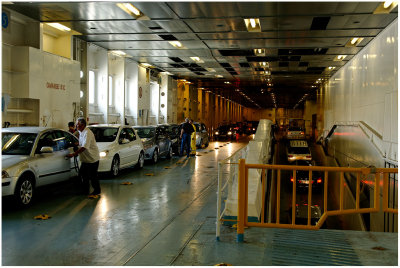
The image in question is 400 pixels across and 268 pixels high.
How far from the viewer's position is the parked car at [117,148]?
11.7m

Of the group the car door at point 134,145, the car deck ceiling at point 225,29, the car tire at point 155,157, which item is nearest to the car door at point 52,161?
the car door at point 134,145

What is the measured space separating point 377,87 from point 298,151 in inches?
342

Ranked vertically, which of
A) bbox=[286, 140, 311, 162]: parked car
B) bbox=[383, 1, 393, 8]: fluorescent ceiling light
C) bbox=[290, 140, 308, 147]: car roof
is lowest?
bbox=[286, 140, 311, 162]: parked car

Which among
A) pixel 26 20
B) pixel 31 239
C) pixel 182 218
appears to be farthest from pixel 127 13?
pixel 31 239

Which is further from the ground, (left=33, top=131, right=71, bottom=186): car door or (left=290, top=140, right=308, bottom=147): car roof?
(left=33, top=131, right=71, bottom=186): car door

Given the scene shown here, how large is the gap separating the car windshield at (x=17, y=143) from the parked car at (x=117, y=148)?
3.03 meters

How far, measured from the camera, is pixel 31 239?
19.4 ft

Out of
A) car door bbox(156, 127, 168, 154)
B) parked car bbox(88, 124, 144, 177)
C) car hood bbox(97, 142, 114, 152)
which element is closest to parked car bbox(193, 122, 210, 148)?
car door bbox(156, 127, 168, 154)

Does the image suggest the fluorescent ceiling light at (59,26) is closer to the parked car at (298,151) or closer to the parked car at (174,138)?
the parked car at (174,138)

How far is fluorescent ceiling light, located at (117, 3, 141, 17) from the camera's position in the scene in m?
11.4

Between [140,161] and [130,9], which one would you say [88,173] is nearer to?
[140,161]

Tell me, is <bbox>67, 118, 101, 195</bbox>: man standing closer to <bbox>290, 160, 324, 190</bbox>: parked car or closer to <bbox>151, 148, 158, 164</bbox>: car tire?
<bbox>151, 148, 158, 164</bbox>: car tire

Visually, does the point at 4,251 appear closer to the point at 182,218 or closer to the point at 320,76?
the point at 182,218

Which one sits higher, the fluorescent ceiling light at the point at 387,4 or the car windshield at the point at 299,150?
the fluorescent ceiling light at the point at 387,4
